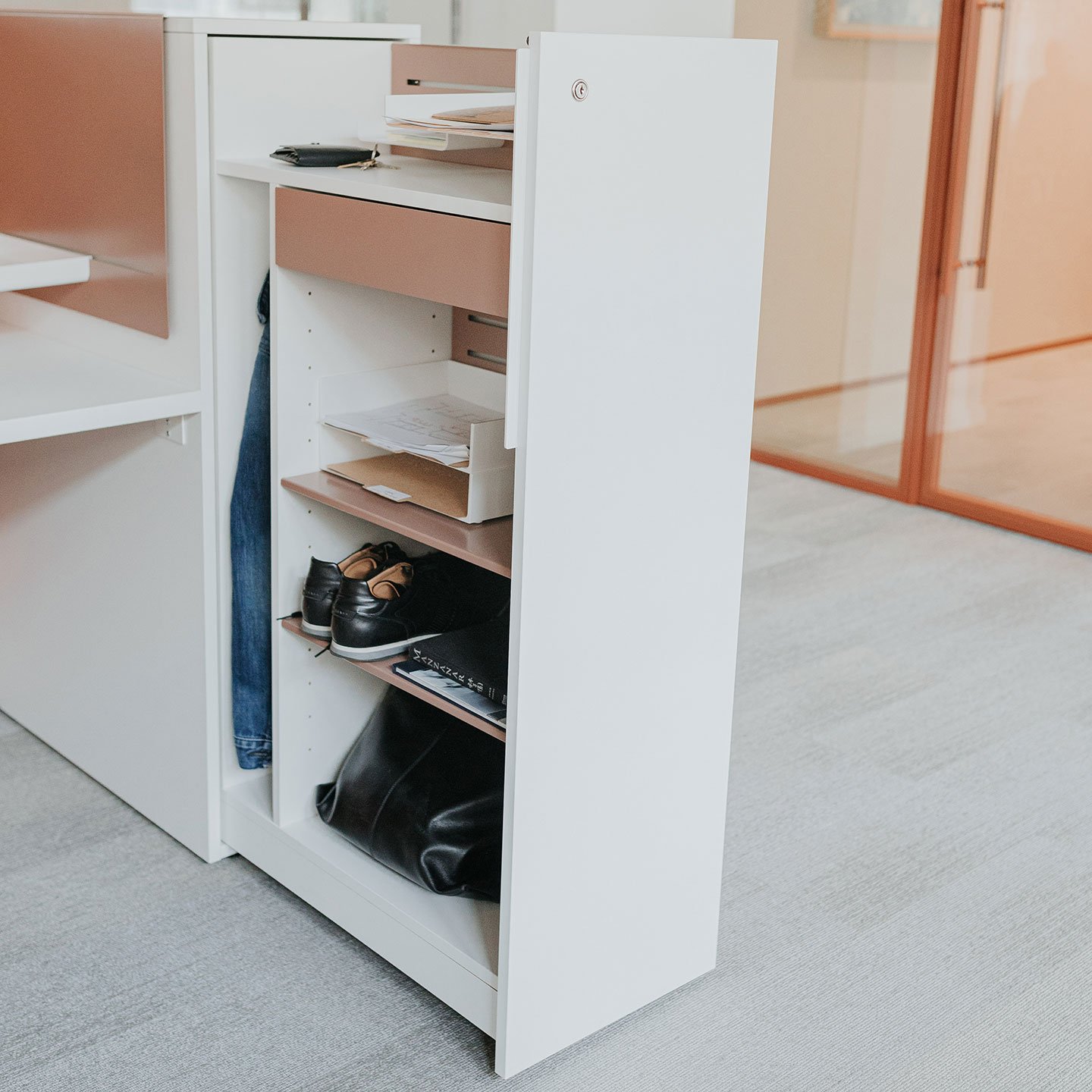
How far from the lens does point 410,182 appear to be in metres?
1.68

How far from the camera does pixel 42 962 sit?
1.91 metres

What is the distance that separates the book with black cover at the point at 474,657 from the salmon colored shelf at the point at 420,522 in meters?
0.13

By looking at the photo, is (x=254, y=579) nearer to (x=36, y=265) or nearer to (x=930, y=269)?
(x=36, y=265)

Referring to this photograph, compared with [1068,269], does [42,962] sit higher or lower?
lower

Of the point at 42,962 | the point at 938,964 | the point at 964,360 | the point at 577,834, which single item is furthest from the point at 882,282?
the point at 42,962

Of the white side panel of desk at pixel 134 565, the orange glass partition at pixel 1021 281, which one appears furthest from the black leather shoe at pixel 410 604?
the orange glass partition at pixel 1021 281

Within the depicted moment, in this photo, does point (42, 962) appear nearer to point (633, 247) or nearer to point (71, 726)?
point (71, 726)

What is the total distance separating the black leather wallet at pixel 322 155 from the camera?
1.79 meters

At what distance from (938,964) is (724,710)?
1.82 ft

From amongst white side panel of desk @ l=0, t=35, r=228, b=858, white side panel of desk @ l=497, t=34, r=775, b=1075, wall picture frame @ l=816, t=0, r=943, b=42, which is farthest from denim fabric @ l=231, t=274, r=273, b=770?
wall picture frame @ l=816, t=0, r=943, b=42

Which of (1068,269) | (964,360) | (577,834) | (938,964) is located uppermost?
(1068,269)

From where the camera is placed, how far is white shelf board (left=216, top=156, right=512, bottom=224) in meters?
1.53

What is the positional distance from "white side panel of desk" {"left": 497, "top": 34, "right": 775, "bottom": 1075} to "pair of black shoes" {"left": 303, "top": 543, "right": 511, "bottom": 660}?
1.13 ft

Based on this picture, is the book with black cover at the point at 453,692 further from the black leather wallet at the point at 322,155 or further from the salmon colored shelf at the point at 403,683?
the black leather wallet at the point at 322,155
